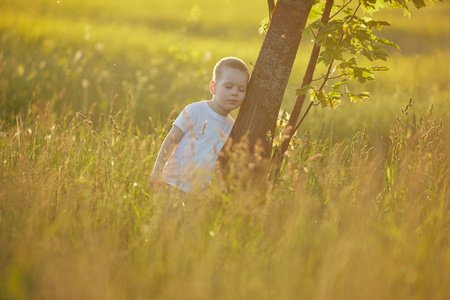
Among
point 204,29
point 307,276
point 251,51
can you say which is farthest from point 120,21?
point 307,276

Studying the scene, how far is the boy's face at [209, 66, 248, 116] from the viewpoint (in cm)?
355

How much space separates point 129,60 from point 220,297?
955 cm

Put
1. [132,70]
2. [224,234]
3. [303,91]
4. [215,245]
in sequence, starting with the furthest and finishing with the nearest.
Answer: [132,70] < [303,91] < [224,234] < [215,245]

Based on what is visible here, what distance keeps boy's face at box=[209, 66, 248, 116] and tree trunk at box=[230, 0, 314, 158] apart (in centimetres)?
7

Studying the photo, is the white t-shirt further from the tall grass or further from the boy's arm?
the tall grass

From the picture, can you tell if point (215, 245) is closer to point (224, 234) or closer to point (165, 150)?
point (224, 234)

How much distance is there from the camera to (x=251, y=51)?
14.5 m

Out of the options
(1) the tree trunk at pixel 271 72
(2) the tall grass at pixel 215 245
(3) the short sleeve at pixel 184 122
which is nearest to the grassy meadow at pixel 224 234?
(2) the tall grass at pixel 215 245

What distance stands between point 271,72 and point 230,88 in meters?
0.33

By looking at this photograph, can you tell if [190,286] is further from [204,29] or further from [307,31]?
[204,29]

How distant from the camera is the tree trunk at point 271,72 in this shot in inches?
137

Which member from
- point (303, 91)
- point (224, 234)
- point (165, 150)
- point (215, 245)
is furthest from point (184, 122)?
point (215, 245)

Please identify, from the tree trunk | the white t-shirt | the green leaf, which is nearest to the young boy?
the white t-shirt

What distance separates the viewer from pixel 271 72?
351 centimetres
